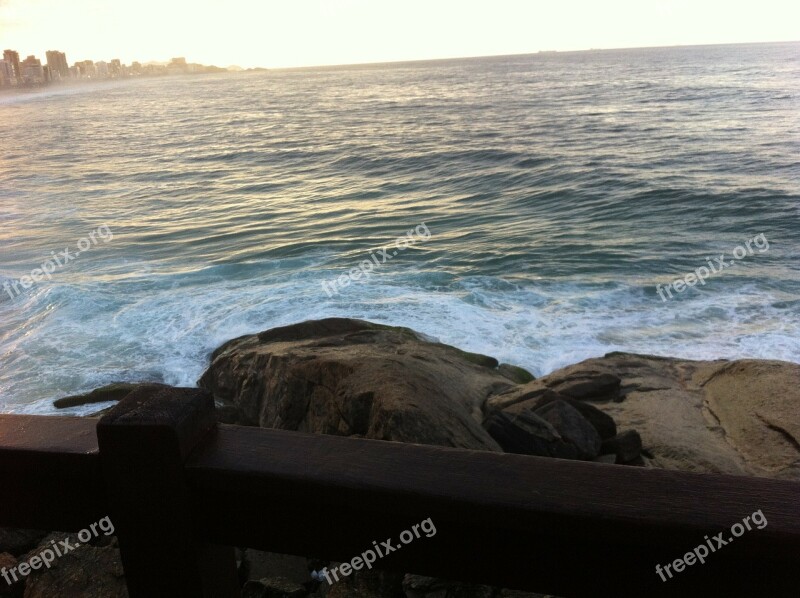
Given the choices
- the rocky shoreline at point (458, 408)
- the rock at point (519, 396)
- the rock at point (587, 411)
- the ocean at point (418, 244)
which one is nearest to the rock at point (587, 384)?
the rocky shoreline at point (458, 408)

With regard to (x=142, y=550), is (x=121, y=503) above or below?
above

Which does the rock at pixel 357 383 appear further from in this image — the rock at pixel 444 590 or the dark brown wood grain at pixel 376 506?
the dark brown wood grain at pixel 376 506

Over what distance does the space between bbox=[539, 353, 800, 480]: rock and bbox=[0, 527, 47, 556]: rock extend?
4.56 metres

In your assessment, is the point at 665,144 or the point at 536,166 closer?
the point at 536,166

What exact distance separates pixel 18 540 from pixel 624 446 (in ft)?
14.8

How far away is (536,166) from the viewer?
85.9ft

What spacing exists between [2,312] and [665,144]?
26081mm

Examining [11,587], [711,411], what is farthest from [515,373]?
[11,587]

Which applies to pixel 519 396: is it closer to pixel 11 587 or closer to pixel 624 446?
pixel 624 446

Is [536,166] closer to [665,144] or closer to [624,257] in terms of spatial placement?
[665,144]

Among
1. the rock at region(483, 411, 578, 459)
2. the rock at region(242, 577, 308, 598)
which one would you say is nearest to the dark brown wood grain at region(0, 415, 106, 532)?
the rock at region(242, 577, 308, 598)

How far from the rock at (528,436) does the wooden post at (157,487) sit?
13.3 ft

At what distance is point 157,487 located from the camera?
1480 millimetres

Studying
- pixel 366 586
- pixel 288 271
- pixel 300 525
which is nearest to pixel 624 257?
pixel 288 271
